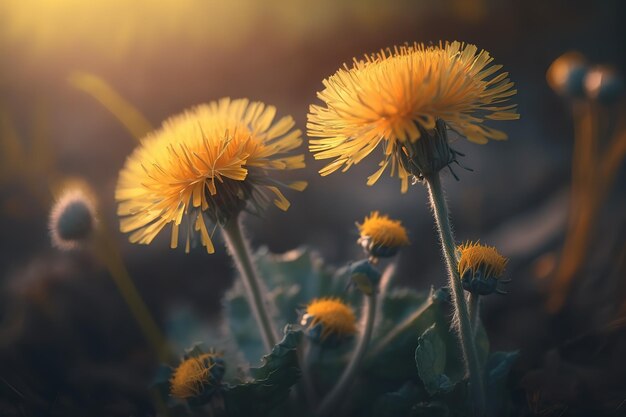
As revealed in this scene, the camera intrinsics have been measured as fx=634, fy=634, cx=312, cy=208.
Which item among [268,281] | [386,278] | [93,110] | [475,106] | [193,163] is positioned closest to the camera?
[475,106]

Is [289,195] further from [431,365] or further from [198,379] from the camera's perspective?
[431,365]

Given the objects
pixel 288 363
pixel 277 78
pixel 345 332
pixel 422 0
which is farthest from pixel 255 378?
pixel 422 0

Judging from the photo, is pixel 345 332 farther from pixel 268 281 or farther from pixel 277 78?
pixel 277 78

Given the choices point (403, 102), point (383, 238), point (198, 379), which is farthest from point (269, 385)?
point (403, 102)

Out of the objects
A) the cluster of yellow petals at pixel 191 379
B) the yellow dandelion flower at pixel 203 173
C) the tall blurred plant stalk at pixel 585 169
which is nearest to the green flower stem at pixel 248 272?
the yellow dandelion flower at pixel 203 173

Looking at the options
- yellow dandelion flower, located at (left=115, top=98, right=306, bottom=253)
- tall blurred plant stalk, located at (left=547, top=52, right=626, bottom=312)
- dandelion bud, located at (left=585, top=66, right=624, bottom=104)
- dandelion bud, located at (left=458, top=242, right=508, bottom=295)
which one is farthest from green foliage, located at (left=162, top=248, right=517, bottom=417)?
dandelion bud, located at (left=585, top=66, right=624, bottom=104)

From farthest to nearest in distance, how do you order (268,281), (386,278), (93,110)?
(93,110) → (268,281) → (386,278)

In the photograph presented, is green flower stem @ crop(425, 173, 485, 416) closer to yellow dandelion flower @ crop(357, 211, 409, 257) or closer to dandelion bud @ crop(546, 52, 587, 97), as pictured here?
yellow dandelion flower @ crop(357, 211, 409, 257)
